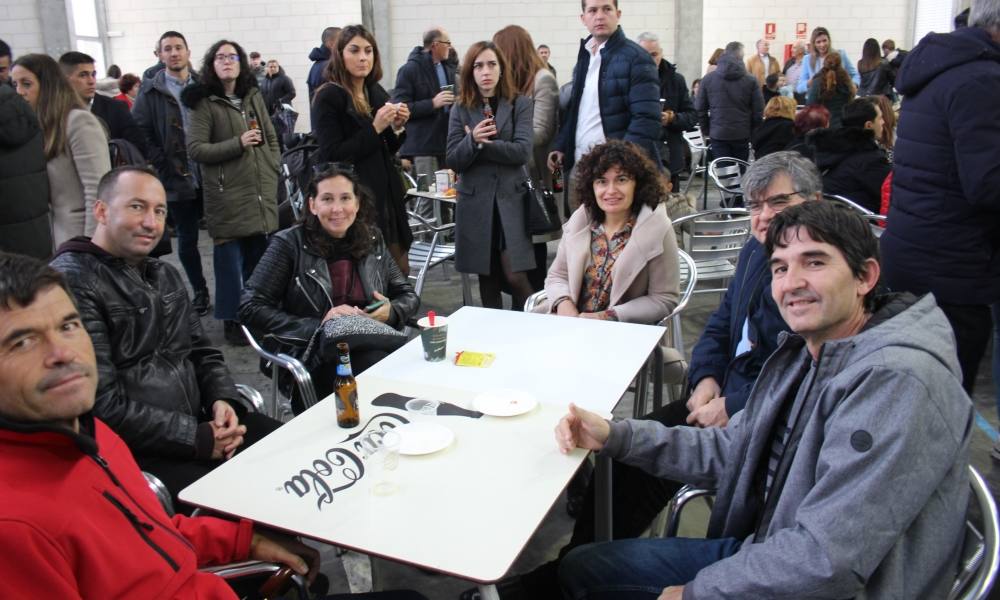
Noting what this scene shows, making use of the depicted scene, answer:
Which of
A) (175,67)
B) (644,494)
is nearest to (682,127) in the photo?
(175,67)

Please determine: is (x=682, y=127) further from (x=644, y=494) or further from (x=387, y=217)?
(x=644, y=494)

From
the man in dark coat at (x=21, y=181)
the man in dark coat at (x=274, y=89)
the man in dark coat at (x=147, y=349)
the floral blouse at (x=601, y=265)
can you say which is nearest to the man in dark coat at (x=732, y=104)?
the man in dark coat at (x=274, y=89)

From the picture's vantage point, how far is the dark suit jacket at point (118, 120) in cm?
448

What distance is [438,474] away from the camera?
5.17 feet

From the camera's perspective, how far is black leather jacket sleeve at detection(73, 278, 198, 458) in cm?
193

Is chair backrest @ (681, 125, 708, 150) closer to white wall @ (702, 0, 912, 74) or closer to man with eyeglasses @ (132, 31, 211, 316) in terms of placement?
white wall @ (702, 0, 912, 74)

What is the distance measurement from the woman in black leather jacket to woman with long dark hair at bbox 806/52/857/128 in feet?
14.9

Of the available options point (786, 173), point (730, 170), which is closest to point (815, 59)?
point (730, 170)

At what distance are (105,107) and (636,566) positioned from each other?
4.27 metres

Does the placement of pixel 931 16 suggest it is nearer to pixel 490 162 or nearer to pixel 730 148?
pixel 730 148

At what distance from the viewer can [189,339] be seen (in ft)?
7.39

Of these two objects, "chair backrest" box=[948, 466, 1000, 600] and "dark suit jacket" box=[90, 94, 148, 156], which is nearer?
"chair backrest" box=[948, 466, 1000, 600]

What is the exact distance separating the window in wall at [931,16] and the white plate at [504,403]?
11.7m

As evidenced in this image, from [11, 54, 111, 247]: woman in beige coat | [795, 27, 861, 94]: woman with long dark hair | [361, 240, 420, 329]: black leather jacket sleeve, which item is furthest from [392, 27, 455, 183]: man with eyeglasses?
[795, 27, 861, 94]: woman with long dark hair
